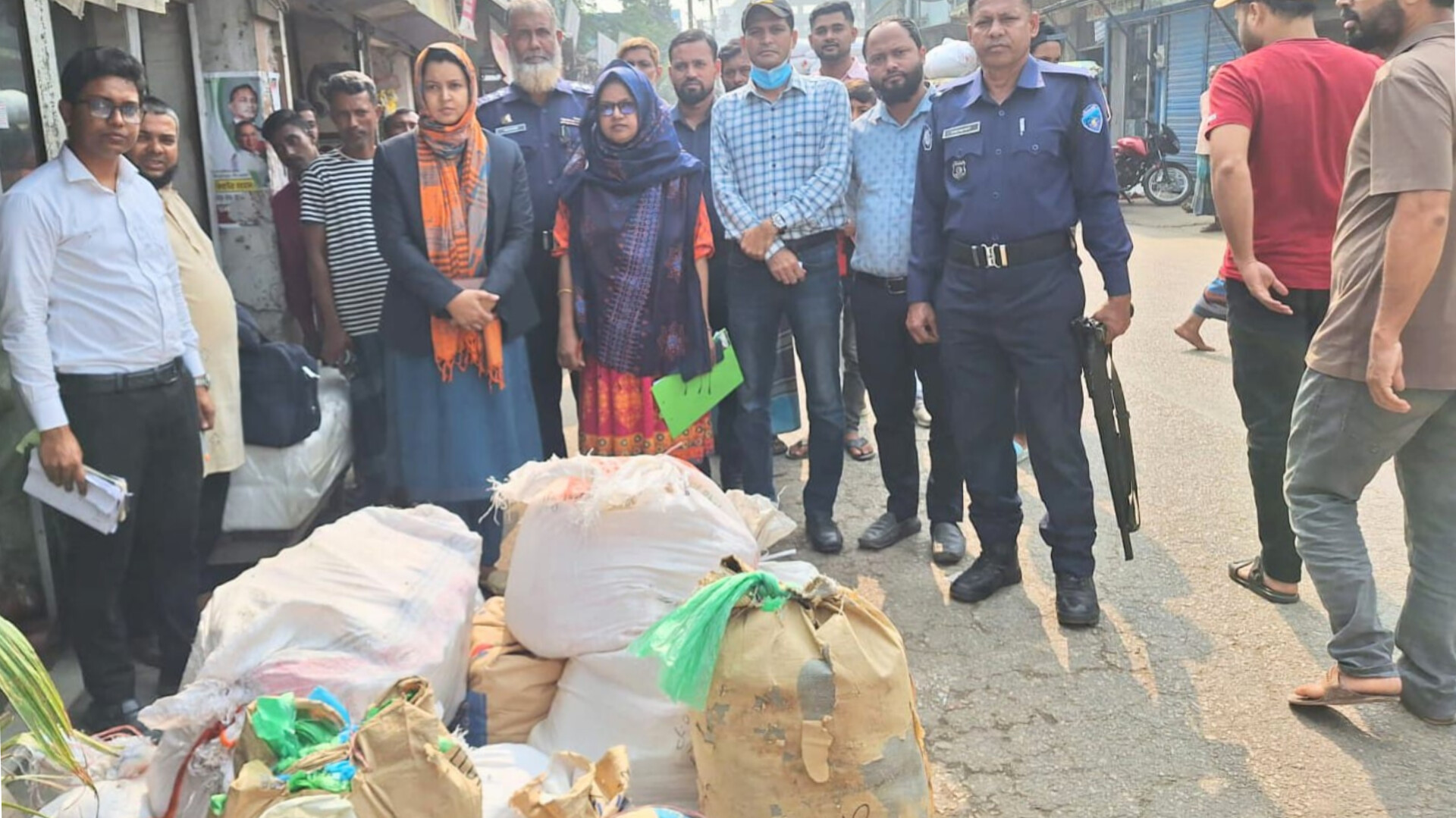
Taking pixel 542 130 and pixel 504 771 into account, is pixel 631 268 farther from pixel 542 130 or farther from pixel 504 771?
pixel 504 771

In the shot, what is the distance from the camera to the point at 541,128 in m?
4.72

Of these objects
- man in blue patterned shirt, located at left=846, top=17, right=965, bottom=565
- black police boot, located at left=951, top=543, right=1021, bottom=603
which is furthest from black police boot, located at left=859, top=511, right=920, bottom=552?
black police boot, located at left=951, top=543, right=1021, bottom=603

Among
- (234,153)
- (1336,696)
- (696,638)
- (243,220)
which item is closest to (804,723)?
(696,638)

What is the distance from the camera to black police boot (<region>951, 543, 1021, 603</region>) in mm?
3914

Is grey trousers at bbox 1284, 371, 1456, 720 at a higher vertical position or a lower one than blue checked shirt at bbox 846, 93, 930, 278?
lower

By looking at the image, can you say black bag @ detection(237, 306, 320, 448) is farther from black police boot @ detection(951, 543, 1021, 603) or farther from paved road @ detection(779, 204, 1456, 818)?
black police boot @ detection(951, 543, 1021, 603)

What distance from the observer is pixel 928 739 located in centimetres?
306

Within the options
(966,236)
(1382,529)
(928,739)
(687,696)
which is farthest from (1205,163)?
(687,696)

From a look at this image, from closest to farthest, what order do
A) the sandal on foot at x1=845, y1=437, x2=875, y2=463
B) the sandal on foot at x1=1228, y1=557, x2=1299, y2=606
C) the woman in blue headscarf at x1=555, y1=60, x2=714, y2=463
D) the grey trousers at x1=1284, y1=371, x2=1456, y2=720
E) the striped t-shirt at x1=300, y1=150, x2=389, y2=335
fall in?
1. the grey trousers at x1=1284, y1=371, x2=1456, y2=720
2. the sandal on foot at x1=1228, y1=557, x2=1299, y2=606
3. the woman in blue headscarf at x1=555, y1=60, x2=714, y2=463
4. the striped t-shirt at x1=300, y1=150, x2=389, y2=335
5. the sandal on foot at x1=845, y1=437, x2=875, y2=463

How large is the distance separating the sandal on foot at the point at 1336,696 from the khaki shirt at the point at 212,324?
325 centimetres

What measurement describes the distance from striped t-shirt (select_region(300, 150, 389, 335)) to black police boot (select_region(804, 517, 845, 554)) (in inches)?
75.1

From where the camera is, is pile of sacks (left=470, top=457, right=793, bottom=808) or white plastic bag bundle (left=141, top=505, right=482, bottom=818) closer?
white plastic bag bundle (left=141, top=505, right=482, bottom=818)

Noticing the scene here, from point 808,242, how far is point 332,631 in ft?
8.21

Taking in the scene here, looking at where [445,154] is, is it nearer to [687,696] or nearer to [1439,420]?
[687,696]
